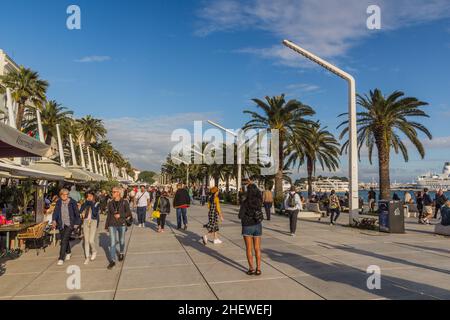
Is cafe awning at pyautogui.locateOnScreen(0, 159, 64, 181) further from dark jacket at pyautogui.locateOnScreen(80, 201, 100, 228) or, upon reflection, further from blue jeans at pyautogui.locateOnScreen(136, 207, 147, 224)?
blue jeans at pyautogui.locateOnScreen(136, 207, 147, 224)

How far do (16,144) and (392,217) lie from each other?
41.8ft

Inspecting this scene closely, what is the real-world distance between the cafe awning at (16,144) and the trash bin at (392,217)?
11.8 meters

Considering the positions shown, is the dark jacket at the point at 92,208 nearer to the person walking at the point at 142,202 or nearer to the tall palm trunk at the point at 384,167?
the person walking at the point at 142,202

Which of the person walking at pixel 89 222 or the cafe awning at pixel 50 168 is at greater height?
the cafe awning at pixel 50 168

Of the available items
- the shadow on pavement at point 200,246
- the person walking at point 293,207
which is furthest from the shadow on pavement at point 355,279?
the person walking at point 293,207

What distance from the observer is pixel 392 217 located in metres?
14.7

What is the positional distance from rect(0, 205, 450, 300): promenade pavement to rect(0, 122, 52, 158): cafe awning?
2426 millimetres

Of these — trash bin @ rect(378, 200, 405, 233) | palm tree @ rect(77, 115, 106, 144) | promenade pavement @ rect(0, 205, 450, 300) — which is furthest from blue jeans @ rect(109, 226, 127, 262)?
palm tree @ rect(77, 115, 106, 144)

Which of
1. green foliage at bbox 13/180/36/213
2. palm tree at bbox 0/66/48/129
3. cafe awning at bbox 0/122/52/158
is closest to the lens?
cafe awning at bbox 0/122/52/158

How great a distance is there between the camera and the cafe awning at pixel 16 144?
6678 millimetres

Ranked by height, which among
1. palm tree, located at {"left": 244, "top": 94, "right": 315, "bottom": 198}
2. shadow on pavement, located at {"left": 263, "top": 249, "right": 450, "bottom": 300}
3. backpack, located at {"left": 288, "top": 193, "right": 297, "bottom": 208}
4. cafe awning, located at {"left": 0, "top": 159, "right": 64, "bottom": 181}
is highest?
palm tree, located at {"left": 244, "top": 94, "right": 315, "bottom": 198}

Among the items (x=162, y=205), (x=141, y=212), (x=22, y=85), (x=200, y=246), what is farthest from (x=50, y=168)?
(x=22, y=85)

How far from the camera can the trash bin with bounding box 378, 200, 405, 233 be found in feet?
48.0
